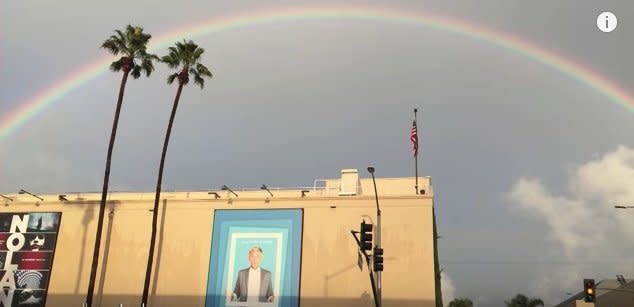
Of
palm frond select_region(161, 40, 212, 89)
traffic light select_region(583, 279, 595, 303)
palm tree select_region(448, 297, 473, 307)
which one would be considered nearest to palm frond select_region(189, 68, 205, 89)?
palm frond select_region(161, 40, 212, 89)

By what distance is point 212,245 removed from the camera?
152 feet

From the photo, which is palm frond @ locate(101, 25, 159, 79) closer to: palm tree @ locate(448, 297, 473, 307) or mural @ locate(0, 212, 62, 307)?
mural @ locate(0, 212, 62, 307)

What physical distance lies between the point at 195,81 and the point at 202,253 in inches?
588

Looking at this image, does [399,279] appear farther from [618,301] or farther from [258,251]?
[618,301]

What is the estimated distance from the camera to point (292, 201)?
46438 millimetres

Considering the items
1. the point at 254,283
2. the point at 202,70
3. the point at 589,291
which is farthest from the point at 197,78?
the point at 589,291

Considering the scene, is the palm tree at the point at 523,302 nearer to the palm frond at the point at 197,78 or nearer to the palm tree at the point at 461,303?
the palm tree at the point at 461,303

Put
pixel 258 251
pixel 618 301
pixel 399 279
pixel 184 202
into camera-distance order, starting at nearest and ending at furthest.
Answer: pixel 399 279 → pixel 258 251 → pixel 184 202 → pixel 618 301

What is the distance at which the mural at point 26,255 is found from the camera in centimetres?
4853

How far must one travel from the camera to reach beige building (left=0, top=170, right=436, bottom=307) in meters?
42.7

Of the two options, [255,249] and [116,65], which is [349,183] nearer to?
[255,249]

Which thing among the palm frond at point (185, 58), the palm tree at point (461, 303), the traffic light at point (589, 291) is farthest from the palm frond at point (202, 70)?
the palm tree at point (461, 303)

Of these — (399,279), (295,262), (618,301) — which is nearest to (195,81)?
(295,262)

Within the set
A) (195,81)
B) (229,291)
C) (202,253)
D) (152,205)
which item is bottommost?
(229,291)
